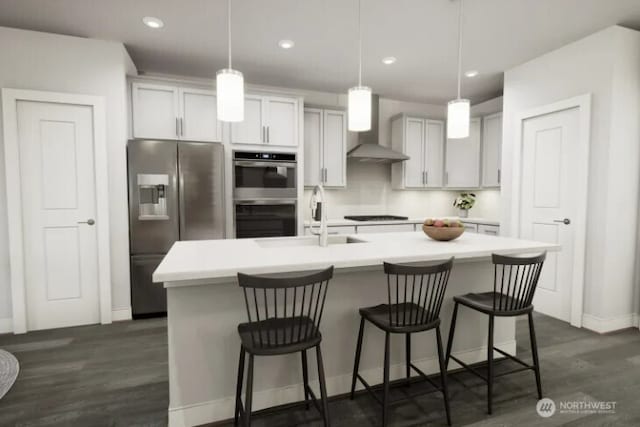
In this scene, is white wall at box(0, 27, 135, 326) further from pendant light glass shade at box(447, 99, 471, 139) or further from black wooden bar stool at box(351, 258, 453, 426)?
pendant light glass shade at box(447, 99, 471, 139)

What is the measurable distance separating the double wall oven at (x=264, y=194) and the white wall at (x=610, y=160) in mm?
3022

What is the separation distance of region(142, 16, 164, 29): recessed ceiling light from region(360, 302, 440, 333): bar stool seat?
114 inches

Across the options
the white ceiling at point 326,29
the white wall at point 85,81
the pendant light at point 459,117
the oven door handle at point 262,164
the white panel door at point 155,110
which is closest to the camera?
the pendant light at point 459,117

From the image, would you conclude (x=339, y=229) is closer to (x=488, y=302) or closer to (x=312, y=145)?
(x=312, y=145)

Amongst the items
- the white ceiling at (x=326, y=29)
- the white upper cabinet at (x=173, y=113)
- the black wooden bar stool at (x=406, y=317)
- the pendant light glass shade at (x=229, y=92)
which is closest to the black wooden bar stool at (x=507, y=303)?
the black wooden bar stool at (x=406, y=317)

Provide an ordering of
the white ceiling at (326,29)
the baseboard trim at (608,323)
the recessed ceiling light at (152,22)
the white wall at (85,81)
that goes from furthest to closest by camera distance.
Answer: the baseboard trim at (608,323)
the white wall at (85,81)
the recessed ceiling light at (152,22)
the white ceiling at (326,29)

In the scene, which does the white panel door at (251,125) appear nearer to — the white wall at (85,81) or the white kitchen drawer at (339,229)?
the white wall at (85,81)

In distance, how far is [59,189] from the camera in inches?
123

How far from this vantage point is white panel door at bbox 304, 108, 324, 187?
14.5ft

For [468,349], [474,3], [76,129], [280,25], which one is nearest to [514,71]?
[474,3]

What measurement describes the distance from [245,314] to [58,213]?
2457 millimetres

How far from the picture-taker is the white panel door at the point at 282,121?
398cm

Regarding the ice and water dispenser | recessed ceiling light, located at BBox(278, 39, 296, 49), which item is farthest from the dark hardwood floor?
recessed ceiling light, located at BBox(278, 39, 296, 49)

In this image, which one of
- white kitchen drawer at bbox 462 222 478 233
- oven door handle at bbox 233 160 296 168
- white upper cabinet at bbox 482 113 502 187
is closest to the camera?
oven door handle at bbox 233 160 296 168
